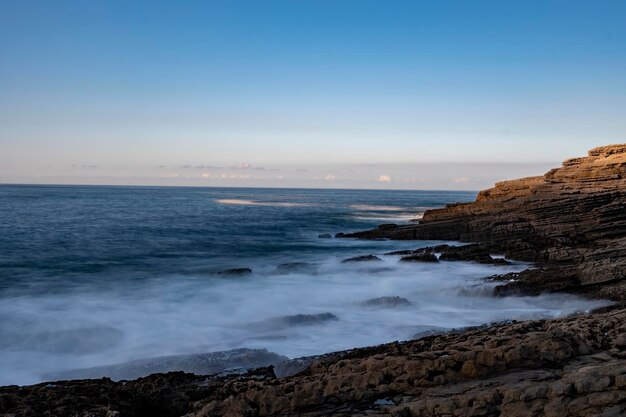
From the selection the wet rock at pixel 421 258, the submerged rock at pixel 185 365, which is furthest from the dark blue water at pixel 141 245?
the submerged rock at pixel 185 365

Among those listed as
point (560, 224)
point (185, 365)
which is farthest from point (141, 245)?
point (560, 224)

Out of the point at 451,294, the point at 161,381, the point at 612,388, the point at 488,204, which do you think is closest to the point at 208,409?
the point at 161,381

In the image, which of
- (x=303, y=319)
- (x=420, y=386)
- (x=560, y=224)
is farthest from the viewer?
Result: (x=560, y=224)

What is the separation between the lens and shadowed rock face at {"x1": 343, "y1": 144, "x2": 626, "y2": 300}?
1872 cm

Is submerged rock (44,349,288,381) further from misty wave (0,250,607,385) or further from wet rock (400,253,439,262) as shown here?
wet rock (400,253,439,262)

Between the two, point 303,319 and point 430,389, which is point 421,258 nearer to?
point 303,319

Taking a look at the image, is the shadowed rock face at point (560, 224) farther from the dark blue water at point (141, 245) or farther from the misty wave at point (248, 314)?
the dark blue water at point (141, 245)

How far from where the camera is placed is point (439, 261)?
26.8 m

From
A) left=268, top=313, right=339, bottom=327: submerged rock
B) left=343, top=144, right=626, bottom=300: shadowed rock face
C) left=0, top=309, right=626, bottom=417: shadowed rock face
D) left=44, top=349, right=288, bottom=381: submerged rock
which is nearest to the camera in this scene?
left=0, top=309, right=626, bottom=417: shadowed rock face

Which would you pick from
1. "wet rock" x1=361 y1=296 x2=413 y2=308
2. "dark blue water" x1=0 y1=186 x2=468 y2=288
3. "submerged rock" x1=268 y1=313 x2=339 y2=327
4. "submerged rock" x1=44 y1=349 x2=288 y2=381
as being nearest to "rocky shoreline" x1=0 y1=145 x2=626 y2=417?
"submerged rock" x1=44 y1=349 x2=288 y2=381

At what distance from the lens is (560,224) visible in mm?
29672

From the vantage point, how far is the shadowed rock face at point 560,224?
18.7 m

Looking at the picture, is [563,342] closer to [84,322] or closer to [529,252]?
[84,322]

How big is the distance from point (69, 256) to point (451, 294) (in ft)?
80.4
